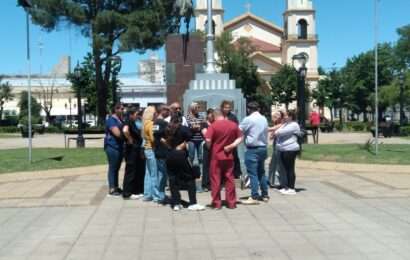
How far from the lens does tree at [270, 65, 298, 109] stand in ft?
242

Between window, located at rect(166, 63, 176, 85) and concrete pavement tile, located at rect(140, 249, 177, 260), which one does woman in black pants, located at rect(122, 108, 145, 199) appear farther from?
window, located at rect(166, 63, 176, 85)

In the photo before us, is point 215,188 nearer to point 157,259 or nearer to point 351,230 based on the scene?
point 351,230

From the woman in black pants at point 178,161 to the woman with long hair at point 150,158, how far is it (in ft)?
2.89

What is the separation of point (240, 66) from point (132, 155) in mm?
57992

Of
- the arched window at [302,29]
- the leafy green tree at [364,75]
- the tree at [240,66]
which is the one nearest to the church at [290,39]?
the arched window at [302,29]

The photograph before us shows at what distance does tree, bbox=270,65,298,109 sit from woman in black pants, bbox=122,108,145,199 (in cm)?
6241

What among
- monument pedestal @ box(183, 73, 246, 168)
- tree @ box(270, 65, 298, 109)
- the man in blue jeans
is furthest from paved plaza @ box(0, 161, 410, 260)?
tree @ box(270, 65, 298, 109)

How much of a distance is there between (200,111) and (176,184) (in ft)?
9.65

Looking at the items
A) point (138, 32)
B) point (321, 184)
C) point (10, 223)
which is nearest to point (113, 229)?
point (10, 223)

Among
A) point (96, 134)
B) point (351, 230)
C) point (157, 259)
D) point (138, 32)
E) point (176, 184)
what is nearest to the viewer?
point (157, 259)

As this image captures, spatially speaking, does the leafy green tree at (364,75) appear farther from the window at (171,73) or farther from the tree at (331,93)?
the window at (171,73)

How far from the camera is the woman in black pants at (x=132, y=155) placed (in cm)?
1176

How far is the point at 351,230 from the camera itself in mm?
8484

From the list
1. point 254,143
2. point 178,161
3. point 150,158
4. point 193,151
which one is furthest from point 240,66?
point 178,161
